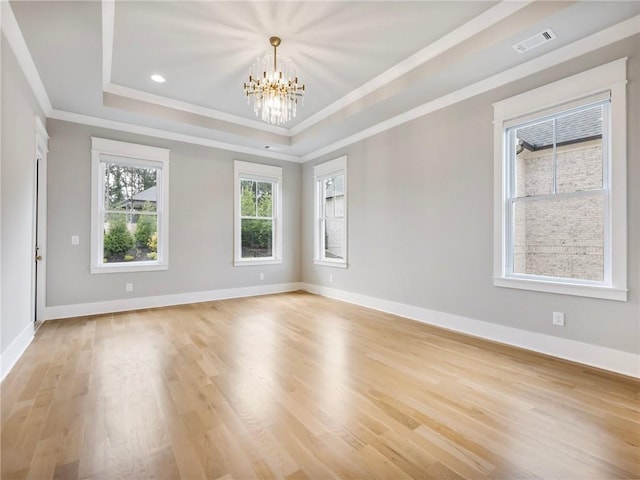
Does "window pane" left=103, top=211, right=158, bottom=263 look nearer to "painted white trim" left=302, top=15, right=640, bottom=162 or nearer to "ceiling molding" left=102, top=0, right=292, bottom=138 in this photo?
"ceiling molding" left=102, top=0, right=292, bottom=138

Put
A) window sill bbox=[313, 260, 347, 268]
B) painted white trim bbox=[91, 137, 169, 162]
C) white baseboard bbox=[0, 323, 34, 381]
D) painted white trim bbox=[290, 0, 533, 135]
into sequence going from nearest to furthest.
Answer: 1. white baseboard bbox=[0, 323, 34, 381]
2. painted white trim bbox=[290, 0, 533, 135]
3. painted white trim bbox=[91, 137, 169, 162]
4. window sill bbox=[313, 260, 347, 268]

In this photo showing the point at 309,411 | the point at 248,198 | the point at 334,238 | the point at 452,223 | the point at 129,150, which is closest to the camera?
the point at 309,411

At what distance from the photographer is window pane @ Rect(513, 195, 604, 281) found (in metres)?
2.83

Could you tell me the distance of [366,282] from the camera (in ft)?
16.9

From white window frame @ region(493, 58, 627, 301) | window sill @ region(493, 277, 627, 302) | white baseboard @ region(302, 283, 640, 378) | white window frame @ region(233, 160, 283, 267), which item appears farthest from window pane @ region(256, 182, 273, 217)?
window sill @ region(493, 277, 627, 302)

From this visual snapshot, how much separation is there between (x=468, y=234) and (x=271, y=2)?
3.12 metres

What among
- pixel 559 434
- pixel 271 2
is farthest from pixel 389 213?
pixel 559 434

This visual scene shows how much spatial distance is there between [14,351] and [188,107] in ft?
12.0

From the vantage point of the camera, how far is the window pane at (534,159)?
3.15 meters

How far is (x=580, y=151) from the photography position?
2.93 meters

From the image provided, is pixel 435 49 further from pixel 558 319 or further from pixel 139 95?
pixel 139 95

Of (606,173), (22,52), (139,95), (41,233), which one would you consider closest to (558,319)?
(606,173)

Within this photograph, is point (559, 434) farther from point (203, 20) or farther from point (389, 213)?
point (203, 20)

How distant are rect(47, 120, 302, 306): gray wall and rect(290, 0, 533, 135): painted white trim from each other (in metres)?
2.29
